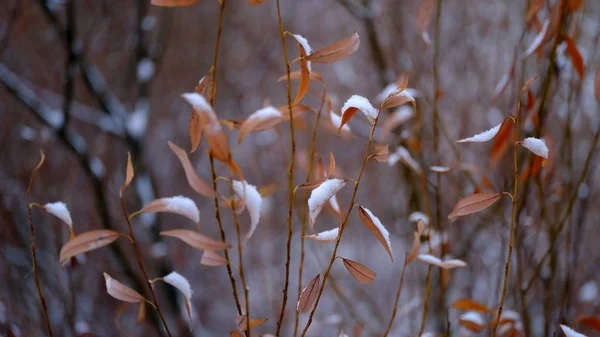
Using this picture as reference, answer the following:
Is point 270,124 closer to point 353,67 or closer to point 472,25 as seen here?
point 472,25

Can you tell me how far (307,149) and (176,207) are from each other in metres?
2.03

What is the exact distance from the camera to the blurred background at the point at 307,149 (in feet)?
3.45

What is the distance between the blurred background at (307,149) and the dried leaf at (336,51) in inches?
5.7

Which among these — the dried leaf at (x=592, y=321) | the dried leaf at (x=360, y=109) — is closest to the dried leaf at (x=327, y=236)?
the dried leaf at (x=360, y=109)

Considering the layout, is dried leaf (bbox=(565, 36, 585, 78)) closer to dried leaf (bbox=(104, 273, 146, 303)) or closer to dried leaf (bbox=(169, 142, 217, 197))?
dried leaf (bbox=(169, 142, 217, 197))

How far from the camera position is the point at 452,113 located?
3406 millimetres

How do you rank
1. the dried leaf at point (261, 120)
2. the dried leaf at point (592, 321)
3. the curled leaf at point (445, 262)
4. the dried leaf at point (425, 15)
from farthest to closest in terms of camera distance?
the dried leaf at point (425, 15), the dried leaf at point (592, 321), the curled leaf at point (445, 262), the dried leaf at point (261, 120)

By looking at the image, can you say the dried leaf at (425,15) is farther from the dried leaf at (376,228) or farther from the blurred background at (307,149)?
the dried leaf at (376,228)

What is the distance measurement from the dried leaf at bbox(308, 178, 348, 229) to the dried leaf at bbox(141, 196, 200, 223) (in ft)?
0.44

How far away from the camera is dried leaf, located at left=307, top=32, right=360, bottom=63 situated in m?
0.57

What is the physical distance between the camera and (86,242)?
1.92 ft

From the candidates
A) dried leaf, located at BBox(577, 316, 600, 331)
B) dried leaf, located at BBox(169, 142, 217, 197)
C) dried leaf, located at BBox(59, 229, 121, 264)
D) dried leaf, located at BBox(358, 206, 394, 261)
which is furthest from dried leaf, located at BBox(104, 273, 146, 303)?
dried leaf, located at BBox(577, 316, 600, 331)

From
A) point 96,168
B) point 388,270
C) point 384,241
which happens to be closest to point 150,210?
point 384,241

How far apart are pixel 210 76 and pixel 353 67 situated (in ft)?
14.3
